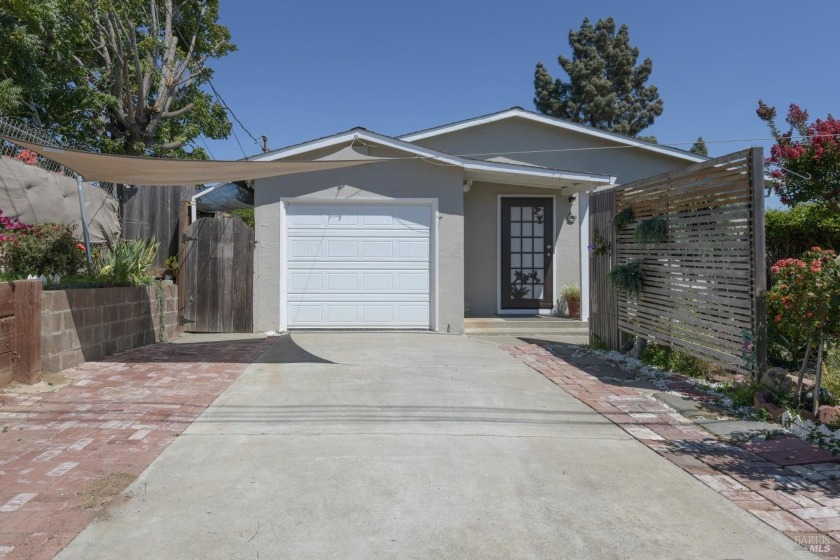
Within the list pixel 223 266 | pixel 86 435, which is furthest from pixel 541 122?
pixel 86 435

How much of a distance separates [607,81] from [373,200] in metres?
25.3

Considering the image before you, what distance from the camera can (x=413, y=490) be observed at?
339 cm

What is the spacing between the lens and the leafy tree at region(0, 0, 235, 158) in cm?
1559

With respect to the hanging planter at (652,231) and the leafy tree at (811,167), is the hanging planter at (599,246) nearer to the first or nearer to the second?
the hanging planter at (652,231)

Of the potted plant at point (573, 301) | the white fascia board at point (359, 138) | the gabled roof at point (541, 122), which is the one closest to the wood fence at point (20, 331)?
the white fascia board at point (359, 138)

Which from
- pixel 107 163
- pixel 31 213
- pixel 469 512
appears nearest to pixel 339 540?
pixel 469 512

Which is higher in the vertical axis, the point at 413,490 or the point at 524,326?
the point at 524,326

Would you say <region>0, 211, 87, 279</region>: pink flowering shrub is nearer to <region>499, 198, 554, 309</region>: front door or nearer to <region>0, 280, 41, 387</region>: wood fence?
<region>0, 280, 41, 387</region>: wood fence

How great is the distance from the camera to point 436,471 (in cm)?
368

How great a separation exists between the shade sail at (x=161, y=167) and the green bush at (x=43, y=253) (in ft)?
2.74

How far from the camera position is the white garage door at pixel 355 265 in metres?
9.92

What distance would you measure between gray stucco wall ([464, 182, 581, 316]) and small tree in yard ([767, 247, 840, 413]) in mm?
6263
